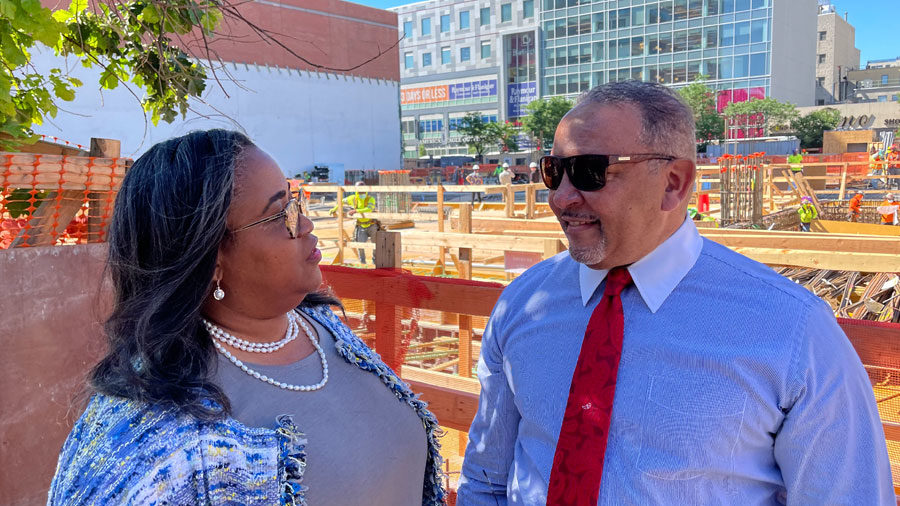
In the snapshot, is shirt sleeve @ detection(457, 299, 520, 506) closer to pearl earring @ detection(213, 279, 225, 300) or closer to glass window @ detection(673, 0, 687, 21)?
pearl earring @ detection(213, 279, 225, 300)

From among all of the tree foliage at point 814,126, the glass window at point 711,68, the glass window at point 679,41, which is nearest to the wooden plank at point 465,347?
the tree foliage at point 814,126

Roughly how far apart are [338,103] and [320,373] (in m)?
54.8

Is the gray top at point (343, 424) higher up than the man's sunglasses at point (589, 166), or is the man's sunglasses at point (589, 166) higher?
the man's sunglasses at point (589, 166)

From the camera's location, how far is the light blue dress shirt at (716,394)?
135 centimetres

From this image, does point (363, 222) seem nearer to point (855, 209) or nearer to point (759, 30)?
point (855, 209)

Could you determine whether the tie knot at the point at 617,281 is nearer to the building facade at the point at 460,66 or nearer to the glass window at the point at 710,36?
the glass window at the point at 710,36

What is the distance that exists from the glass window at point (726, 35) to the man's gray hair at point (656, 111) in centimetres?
6439

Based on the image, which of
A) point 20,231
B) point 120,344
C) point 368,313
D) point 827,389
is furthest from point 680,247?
point 20,231

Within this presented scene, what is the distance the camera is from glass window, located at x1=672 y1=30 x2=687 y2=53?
60.9 meters

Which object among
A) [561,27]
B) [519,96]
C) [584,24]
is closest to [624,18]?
[584,24]

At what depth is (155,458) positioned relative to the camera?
1.26 metres

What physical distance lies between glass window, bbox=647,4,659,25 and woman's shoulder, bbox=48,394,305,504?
66787 millimetres

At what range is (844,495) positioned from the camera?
1339 millimetres

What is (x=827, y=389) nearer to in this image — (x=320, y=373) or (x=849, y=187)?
(x=320, y=373)
